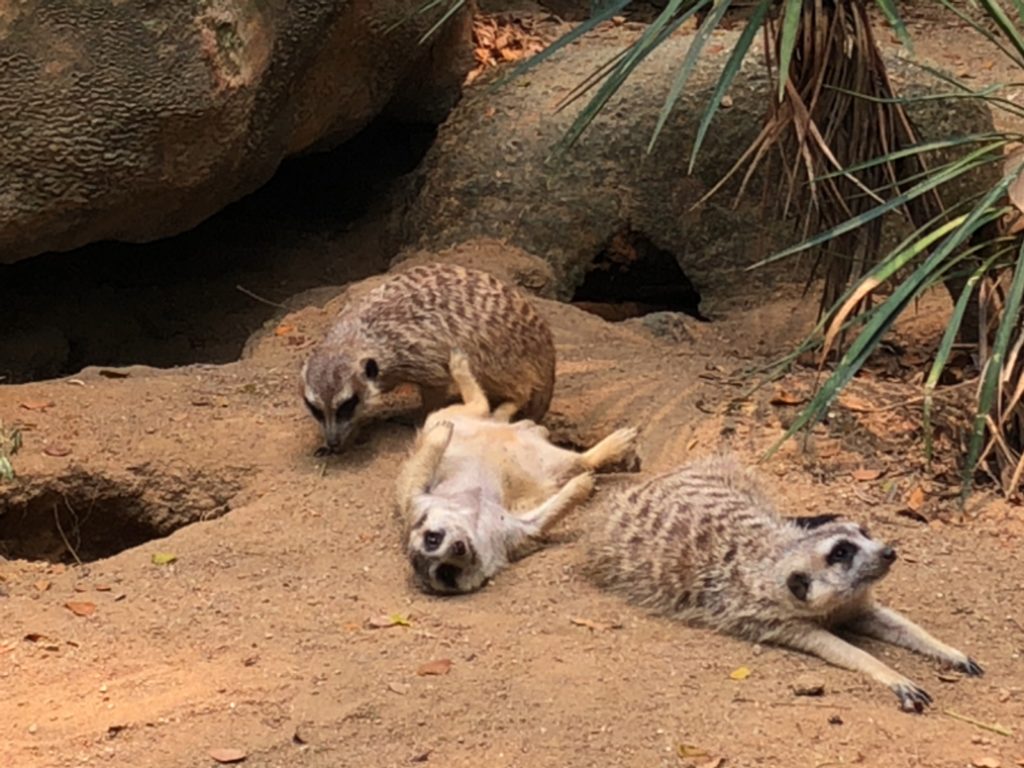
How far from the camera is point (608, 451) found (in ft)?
13.3

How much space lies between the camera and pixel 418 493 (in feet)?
12.4

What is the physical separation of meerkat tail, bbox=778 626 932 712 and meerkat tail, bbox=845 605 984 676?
0.11 meters

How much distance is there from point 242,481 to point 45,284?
2646 millimetres

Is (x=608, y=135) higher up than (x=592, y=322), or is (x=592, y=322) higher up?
(x=608, y=135)

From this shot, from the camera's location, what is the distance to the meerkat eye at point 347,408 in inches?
164

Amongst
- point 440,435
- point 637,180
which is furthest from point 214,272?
point 440,435

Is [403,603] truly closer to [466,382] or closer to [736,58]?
[466,382]

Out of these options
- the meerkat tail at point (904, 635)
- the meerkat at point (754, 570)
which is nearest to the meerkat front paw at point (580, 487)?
the meerkat at point (754, 570)

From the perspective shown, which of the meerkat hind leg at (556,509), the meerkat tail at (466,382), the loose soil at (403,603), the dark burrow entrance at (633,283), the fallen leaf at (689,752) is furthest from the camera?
the dark burrow entrance at (633,283)

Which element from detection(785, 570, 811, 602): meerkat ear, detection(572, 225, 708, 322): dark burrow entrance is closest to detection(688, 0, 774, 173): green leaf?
detection(785, 570, 811, 602): meerkat ear

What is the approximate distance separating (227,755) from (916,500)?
82.5 inches

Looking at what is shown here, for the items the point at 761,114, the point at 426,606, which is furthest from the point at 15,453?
the point at 761,114

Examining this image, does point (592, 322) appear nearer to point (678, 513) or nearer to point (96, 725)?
point (678, 513)

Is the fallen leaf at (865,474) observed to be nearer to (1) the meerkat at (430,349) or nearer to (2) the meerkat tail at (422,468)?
(1) the meerkat at (430,349)
